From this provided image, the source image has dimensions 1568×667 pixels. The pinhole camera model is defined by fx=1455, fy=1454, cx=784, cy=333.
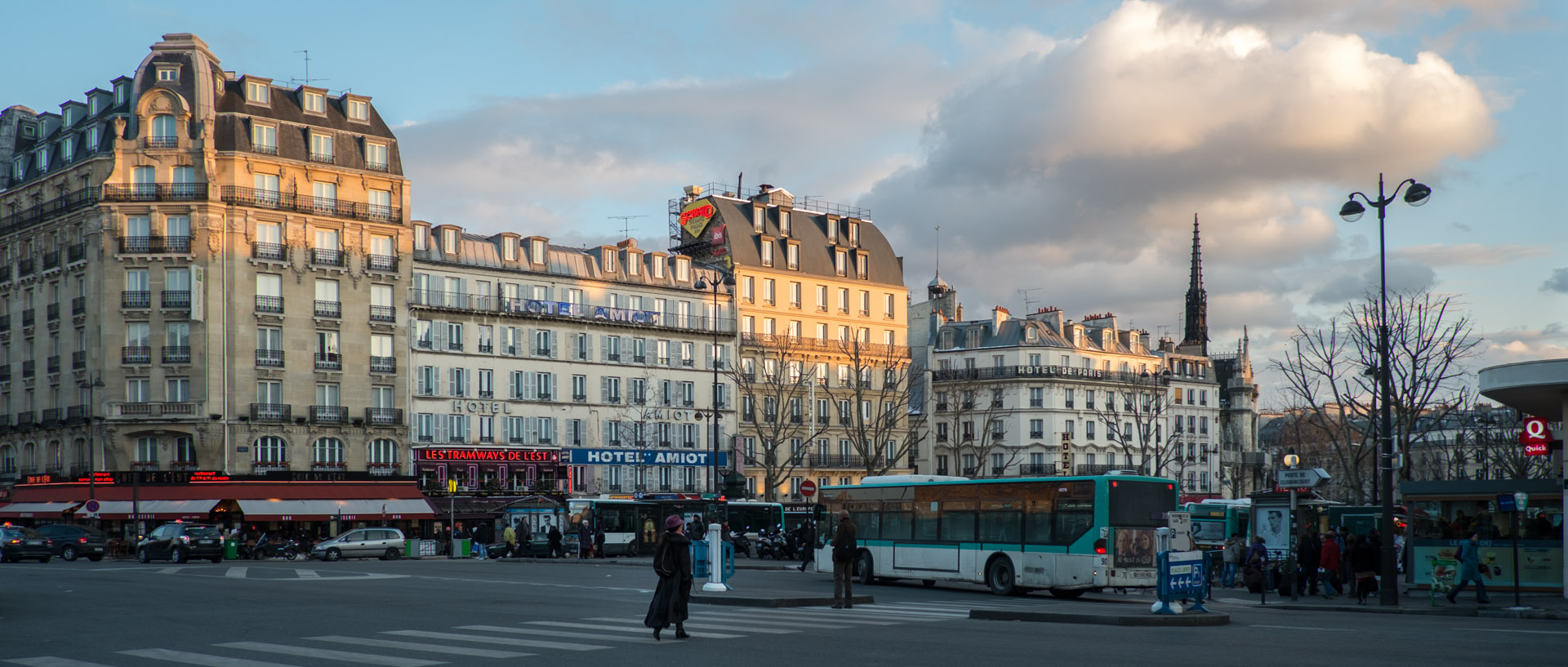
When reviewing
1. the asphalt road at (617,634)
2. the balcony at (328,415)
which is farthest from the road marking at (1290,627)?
the balcony at (328,415)

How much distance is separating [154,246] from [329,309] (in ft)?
25.4

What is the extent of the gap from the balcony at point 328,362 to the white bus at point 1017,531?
39.2 m

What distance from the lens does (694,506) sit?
56312 millimetres

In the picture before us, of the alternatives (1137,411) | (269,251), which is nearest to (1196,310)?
(1137,411)

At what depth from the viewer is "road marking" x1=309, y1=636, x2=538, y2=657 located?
51.2ft

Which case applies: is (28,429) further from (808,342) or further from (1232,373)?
(1232,373)

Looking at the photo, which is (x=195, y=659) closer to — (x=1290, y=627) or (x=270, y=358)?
(x=1290, y=627)

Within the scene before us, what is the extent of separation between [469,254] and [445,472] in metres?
10.7

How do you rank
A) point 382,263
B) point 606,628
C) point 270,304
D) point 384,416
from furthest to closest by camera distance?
point 382,263 → point 384,416 → point 270,304 → point 606,628

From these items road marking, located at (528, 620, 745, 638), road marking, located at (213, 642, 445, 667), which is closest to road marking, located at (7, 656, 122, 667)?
road marking, located at (213, 642, 445, 667)

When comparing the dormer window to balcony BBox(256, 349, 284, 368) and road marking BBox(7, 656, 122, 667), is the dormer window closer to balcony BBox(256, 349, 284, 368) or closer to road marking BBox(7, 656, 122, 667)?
balcony BBox(256, 349, 284, 368)

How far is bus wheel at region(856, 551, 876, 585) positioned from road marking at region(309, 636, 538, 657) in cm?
1628

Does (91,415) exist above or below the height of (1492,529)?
above

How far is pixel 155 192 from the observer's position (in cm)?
6278
